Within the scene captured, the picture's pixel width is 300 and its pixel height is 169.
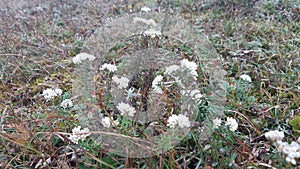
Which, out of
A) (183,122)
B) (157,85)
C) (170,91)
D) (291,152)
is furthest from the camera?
(170,91)

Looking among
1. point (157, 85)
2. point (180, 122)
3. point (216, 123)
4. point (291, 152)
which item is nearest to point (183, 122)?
point (180, 122)

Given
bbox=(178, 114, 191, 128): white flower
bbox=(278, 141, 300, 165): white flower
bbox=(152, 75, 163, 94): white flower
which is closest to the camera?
bbox=(278, 141, 300, 165): white flower

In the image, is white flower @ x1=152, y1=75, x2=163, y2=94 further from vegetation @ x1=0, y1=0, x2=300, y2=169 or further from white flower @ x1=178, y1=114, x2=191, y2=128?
white flower @ x1=178, y1=114, x2=191, y2=128

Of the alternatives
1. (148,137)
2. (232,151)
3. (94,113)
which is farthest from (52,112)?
(232,151)

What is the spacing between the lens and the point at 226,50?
2.36 meters

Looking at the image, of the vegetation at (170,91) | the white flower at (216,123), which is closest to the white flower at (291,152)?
the vegetation at (170,91)

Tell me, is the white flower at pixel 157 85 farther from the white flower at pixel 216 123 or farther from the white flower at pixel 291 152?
the white flower at pixel 291 152

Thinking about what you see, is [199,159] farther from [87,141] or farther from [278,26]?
[278,26]

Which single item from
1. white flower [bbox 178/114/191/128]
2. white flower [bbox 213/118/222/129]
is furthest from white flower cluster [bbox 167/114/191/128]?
white flower [bbox 213/118/222/129]

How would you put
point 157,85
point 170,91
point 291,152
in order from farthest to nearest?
point 170,91
point 157,85
point 291,152

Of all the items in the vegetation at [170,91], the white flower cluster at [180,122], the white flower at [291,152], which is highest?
the white flower at [291,152]

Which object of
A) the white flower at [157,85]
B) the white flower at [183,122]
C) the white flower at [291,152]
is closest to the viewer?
the white flower at [291,152]

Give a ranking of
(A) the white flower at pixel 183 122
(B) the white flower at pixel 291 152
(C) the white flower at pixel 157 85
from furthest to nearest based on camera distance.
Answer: (C) the white flower at pixel 157 85
(A) the white flower at pixel 183 122
(B) the white flower at pixel 291 152

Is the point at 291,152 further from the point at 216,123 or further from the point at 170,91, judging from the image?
the point at 170,91
